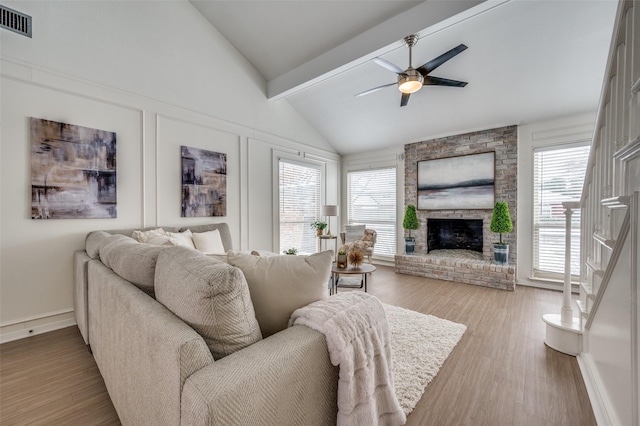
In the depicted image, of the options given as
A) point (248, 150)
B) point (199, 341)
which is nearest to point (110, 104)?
point (248, 150)

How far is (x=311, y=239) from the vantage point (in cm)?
571

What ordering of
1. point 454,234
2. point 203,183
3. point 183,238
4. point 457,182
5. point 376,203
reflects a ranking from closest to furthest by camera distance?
point 183,238 < point 203,183 < point 457,182 < point 454,234 < point 376,203

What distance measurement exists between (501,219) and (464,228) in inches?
32.6

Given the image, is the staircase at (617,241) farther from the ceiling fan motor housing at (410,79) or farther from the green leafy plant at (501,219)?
the green leafy plant at (501,219)

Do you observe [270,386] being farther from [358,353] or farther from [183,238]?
[183,238]

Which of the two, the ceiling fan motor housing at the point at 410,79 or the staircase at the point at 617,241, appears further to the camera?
the ceiling fan motor housing at the point at 410,79

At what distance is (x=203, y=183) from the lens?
385cm

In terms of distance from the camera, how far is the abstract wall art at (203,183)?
12.0 ft

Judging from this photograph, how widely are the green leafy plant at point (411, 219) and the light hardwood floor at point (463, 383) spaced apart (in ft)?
7.86

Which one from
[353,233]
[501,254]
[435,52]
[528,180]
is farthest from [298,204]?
[528,180]

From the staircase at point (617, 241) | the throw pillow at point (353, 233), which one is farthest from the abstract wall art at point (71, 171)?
the staircase at point (617, 241)

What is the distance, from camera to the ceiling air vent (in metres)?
2.31

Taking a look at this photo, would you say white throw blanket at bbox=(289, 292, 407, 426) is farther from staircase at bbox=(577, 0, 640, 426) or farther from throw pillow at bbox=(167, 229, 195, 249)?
throw pillow at bbox=(167, 229, 195, 249)

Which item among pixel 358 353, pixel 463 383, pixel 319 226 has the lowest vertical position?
pixel 463 383
